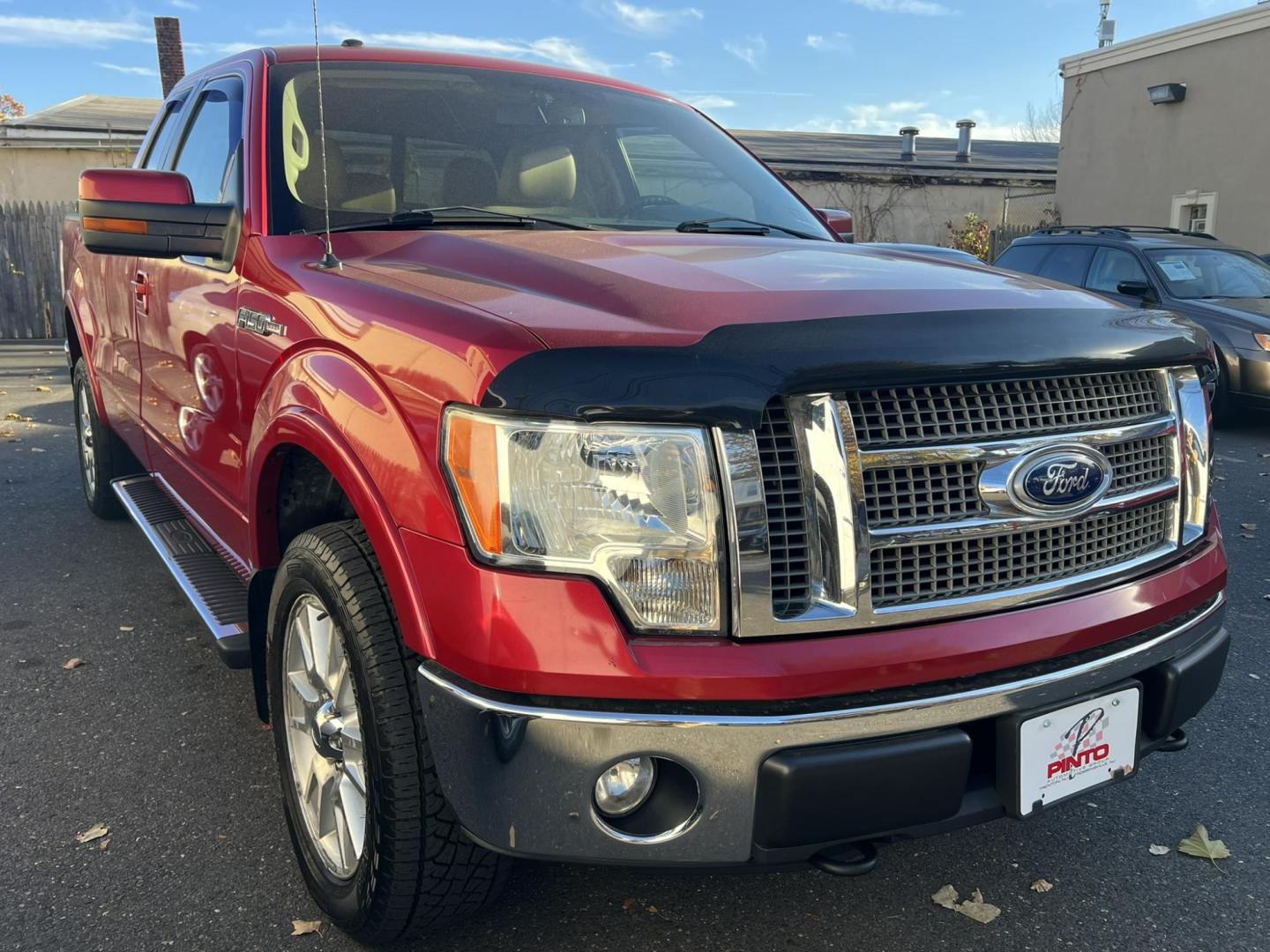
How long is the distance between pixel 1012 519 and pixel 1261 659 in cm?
253

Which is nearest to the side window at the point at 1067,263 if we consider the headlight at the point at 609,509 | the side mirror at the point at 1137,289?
the side mirror at the point at 1137,289

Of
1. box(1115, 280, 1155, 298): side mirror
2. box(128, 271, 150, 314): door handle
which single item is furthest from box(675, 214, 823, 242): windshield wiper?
box(1115, 280, 1155, 298): side mirror

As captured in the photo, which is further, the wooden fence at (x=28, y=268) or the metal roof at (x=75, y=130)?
the metal roof at (x=75, y=130)

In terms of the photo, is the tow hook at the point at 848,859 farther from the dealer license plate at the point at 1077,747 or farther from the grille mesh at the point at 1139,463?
the grille mesh at the point at 1139,463

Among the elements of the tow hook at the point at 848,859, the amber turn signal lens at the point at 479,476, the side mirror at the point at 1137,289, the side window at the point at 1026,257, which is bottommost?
the tow hook at the point at 848,859

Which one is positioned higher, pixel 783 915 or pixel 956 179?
pixel 956 179

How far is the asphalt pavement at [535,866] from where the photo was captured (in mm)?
2221

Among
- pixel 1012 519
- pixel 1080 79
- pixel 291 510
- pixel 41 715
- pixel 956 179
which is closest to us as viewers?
pixel 1012 519

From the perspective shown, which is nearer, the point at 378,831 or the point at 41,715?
the point at 378,831

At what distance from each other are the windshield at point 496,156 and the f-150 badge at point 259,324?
0.24 meters

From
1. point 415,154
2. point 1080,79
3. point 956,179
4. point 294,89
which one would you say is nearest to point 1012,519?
point 415,154

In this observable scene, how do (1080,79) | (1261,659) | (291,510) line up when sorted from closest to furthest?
(291,510) → (1261,659) → (1080,79)

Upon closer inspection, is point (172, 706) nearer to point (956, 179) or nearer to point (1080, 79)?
point (1080, 79)

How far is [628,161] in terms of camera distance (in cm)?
336
